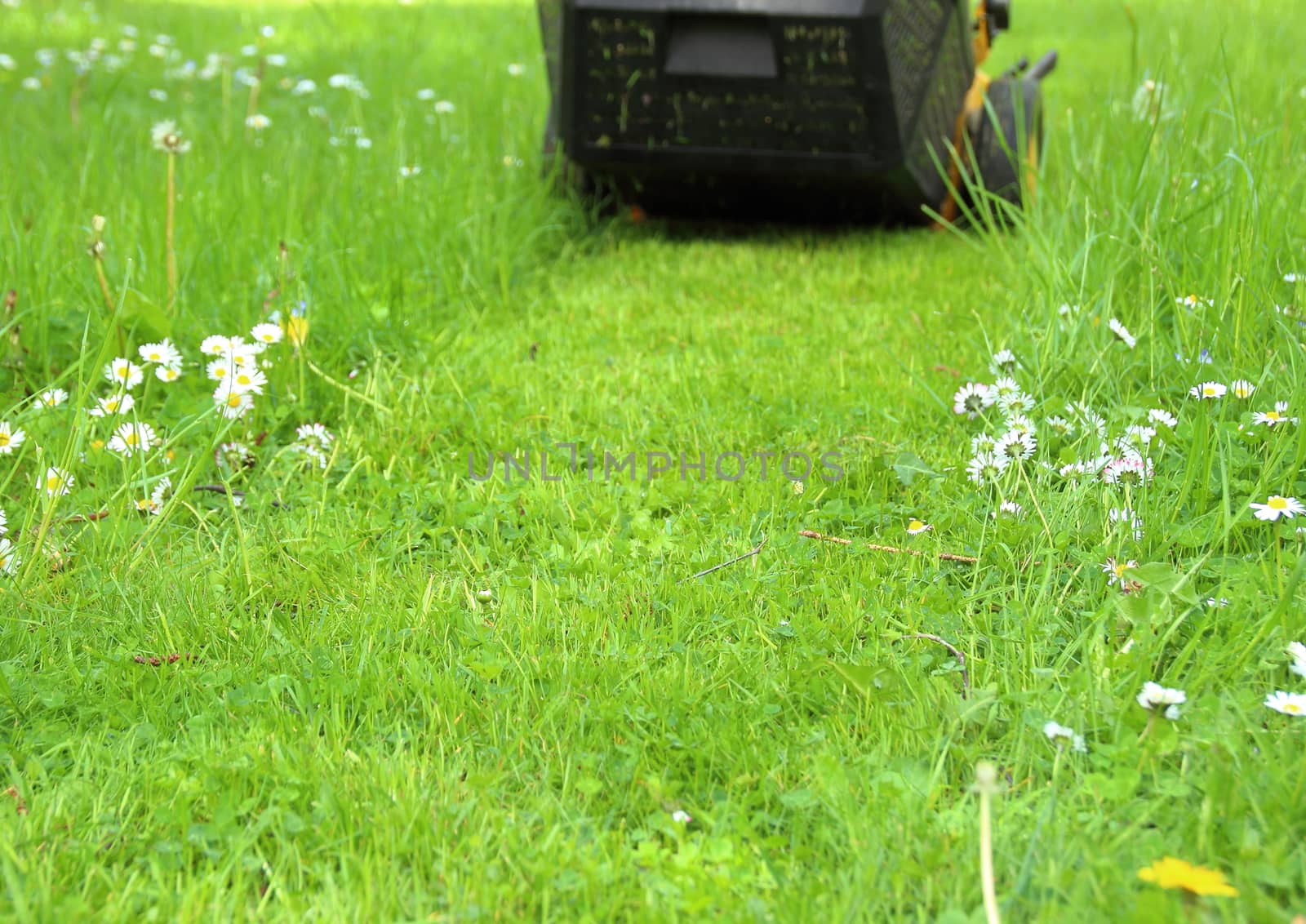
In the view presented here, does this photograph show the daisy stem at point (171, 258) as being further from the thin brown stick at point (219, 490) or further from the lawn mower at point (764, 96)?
the lawn mower at point (764, 96)

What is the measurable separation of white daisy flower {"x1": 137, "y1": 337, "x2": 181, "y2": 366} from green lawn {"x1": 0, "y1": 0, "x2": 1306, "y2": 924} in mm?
97

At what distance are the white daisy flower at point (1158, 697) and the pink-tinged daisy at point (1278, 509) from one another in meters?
0.46

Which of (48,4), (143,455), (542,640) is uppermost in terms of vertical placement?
(48,4)

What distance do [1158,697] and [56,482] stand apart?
Answer: 5.50 ft

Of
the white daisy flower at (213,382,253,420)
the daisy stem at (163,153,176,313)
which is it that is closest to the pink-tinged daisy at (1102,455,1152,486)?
the white daisy flower at (213,382,253,420)

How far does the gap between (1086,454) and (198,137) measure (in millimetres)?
3331

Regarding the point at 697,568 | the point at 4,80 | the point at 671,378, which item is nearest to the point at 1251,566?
the point at 697,568

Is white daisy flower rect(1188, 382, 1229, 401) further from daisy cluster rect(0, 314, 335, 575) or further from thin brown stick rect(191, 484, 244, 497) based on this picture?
thin brown stick rect(191, 484, 244, 497)

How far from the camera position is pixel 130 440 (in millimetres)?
2090

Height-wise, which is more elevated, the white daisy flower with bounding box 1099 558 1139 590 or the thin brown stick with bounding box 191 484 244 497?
the white daisy flower with bounding box 1099 558 1139 590

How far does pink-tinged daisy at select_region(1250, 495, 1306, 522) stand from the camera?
1707 millimetres

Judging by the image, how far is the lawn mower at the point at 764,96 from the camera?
131 inches

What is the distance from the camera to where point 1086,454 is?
6.52 ft

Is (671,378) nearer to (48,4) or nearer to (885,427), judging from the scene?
(885,427)
